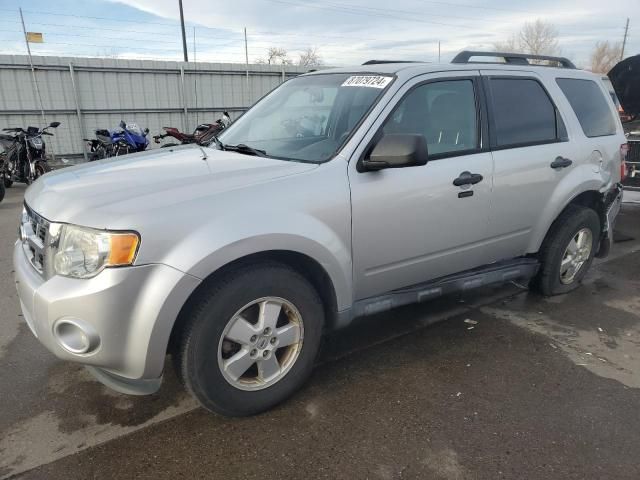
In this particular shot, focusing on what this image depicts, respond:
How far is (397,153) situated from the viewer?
276 centimetres

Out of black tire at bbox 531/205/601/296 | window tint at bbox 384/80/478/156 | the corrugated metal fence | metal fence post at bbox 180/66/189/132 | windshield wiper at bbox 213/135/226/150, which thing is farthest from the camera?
metal fence post at bbox 180/66/189/132

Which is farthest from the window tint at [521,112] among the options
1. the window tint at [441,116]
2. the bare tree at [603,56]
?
the bare tree at [603,56]

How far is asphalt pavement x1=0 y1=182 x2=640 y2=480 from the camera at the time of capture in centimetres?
240

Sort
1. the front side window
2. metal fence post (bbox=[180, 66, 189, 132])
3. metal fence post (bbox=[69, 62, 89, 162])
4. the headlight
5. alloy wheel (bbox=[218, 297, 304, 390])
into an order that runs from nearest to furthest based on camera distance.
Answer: the headlight → alloy wheel (bbox=[218, 297, 304, 390]) → the front side window → metal fence post (bbox=[69, 62, 89, 162]) → metal fence post (bbox=[180, 66, 189, 132])

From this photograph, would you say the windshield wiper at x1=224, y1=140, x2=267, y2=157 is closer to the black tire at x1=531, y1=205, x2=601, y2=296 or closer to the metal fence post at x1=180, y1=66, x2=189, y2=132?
the black tire at x1=531, y1=205, x2=601, y2=296

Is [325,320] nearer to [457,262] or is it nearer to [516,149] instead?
[457,262]

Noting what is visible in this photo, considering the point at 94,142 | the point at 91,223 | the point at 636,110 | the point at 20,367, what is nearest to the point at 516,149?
the point at 91,223

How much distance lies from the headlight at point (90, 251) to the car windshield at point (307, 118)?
1172mm

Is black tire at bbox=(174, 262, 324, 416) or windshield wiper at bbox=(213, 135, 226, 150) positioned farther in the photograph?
windshield wiper at bbox=(213, 135, 226, 150)

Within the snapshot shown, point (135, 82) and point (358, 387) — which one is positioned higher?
point (135, 82)

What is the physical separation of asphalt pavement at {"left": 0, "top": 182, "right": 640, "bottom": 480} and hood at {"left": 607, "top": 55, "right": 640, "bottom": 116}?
190 inches

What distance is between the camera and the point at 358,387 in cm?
305

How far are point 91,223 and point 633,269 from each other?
5274mm

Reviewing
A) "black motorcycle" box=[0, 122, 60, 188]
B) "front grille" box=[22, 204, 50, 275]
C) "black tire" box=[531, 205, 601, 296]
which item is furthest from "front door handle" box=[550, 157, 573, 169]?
"black motorcycle" box=[0, 122, 60, 188]
